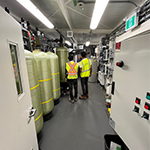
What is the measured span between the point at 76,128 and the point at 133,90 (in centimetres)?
149

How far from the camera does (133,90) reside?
899mm

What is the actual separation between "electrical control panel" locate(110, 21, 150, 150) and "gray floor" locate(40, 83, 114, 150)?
0.66 meters

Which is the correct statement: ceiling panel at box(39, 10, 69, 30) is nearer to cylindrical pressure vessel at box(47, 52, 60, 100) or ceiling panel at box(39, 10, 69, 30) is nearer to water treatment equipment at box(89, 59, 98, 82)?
cylindrical pressure vessel at box(47, 52, 60, 100)

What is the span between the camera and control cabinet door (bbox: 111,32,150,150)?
0.75 m

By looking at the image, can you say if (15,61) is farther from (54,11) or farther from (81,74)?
(81,74)

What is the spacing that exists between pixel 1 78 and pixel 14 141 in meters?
0.50

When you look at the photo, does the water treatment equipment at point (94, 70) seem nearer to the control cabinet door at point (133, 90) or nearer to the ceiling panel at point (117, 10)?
the ceiling panel at point (117, 10)

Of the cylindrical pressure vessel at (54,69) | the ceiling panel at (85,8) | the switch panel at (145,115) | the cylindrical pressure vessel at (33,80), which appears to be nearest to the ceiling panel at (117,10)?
the ceiling panel at (85,8)

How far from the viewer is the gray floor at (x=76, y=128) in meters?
1.44

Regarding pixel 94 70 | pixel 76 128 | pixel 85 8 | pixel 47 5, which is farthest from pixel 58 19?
pixel 94 70

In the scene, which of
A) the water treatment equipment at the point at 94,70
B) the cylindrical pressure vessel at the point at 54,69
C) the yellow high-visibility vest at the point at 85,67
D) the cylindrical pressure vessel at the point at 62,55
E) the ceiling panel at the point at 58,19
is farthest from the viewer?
the water treatment equipment at the point at 94,70

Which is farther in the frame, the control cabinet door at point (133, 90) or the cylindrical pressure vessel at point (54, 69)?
the cylindrical pressure vessel at point (54, 69)

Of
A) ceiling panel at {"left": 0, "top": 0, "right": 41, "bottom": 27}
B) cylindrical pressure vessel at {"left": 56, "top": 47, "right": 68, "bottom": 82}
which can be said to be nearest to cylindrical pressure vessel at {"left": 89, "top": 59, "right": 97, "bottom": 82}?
cylindrical pressure vessel at {"left": 56, "top": 47, "right": 68, "bottom": 82}

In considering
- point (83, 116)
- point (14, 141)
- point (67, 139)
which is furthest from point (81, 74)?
point (14, 141)
